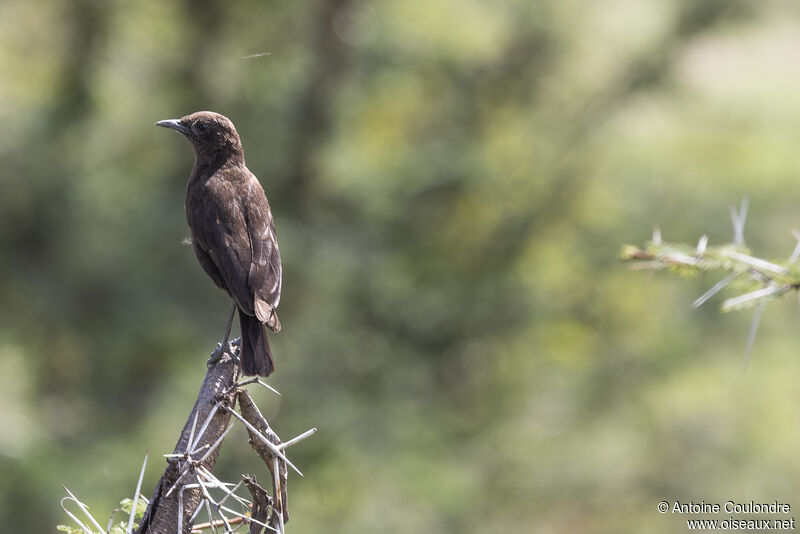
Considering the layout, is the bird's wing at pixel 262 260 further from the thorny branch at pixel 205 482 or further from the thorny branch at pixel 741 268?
the thorny branch at pixel 741 268

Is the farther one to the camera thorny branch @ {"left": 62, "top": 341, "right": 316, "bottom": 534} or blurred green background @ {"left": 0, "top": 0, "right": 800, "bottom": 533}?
blurred green background @ {"left": 0, "top": 0, "right": 800, "bottom": 533}

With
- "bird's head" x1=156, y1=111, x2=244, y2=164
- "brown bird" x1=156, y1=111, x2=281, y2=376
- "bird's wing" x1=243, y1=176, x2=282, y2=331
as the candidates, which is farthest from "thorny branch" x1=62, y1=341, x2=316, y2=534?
"bird's head" x1=156, y1=111, x2=244, y2=164

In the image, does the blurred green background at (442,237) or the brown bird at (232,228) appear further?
the blurred green background at (442,237)

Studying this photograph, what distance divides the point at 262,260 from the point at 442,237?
6585 mm

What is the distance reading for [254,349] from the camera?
9.97 feet

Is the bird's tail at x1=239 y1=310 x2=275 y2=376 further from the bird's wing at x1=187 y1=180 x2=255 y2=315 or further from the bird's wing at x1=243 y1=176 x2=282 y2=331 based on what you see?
the bird's wing at x1=187 y1=180 x2=255 y2=315

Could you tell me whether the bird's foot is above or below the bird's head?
below

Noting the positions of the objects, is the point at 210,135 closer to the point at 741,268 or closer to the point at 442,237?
the point at 741,268

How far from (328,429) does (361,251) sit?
199cm

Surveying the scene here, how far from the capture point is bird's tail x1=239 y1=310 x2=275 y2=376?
2855 millimetres

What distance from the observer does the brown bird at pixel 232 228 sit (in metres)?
3.37

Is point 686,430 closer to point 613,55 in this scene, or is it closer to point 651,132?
point 651,132

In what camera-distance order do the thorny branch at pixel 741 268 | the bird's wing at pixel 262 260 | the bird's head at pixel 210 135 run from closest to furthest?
1. the thorny branch at pixel 741 268
2. the bird's wing at pixel 262 260
3. the bird's head at pixel 210 135

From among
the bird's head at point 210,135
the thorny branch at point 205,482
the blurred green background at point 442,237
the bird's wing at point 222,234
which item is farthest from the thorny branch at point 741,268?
the blurred green background at point 442,237
